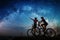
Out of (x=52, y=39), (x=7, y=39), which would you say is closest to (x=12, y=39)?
(x=7, y=39)

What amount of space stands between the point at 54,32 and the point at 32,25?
168 cm

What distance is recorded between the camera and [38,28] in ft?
59.6

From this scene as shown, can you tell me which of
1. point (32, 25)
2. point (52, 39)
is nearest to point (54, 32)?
point (52, 39)

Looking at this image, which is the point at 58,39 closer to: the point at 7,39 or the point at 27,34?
the point at 27,34

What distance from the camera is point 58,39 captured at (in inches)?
706

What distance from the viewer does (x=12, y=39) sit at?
18.3 meters

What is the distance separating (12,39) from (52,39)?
116 inches

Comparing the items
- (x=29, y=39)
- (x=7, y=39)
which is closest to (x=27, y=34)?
(x=29, y=39)

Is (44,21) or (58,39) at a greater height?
(44,21)

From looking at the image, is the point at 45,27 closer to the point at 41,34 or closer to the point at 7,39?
the point at 41,34

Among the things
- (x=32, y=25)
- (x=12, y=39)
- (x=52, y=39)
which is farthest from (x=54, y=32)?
(x=12, y=39)

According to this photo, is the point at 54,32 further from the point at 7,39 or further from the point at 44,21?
the point at 7,39

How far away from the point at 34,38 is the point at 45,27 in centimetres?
129

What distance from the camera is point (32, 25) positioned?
1812cm
